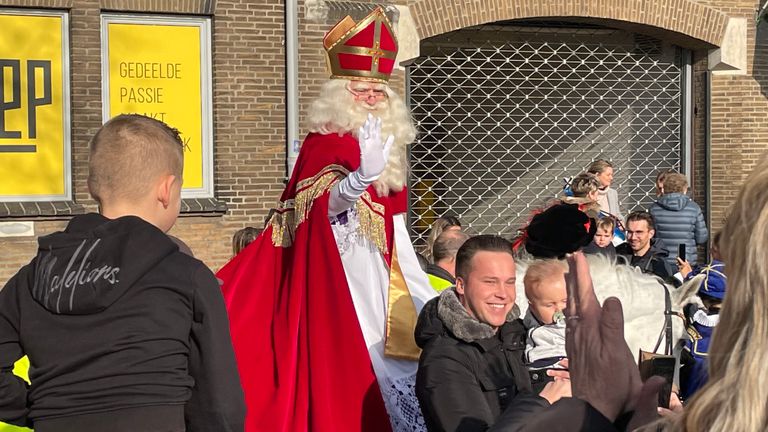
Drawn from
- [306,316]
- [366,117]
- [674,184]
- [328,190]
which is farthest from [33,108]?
[306,316]

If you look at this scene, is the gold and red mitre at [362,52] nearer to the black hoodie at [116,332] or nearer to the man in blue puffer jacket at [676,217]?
the black hoodie at [116,332]

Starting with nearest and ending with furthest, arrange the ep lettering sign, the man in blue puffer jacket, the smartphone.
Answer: the smartphone < the man in blue puffer jacket < the ep lettering sign

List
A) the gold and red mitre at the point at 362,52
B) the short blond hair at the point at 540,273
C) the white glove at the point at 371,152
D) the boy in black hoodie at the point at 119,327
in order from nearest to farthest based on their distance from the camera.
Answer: the boy in black hoodie at the point at 119,327, the short blond hair at the point at 540,273, the white glove at the point at 371,152, the gold and red mitre at the point at 362,52

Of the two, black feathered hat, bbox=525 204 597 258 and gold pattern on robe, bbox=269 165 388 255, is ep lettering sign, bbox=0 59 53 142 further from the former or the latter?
black feathered hat, bbox=525 204 597 258

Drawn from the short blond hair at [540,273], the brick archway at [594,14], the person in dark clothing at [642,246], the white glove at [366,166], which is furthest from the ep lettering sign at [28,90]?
the short blond hair at [540,273]

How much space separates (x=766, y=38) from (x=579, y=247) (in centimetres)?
1280

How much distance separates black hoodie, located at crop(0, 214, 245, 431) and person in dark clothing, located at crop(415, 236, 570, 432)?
786 millimetres

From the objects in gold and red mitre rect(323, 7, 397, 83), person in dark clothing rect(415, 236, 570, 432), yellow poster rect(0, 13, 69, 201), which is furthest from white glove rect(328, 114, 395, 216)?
yellow poster rect(0, 13, 69, 201)

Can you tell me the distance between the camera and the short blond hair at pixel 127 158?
2998 millimetres

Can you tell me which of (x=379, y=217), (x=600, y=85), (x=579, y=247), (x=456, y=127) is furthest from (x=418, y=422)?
(x=600, y=85)

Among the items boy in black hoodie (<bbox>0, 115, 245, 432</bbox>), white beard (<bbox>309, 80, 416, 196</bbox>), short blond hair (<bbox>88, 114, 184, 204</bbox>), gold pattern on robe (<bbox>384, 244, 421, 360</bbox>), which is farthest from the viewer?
white beard (<bbox>309, 80, 416, 196</bbox>)

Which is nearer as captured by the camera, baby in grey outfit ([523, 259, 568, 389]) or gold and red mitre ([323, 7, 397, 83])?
baby in grey outfit ([523, 259, 568, 389])

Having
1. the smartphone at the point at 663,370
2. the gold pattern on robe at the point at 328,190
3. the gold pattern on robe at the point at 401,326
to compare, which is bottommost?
the gold pattern on robe at the point at 401,326

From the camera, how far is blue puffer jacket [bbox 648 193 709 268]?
410 inches
